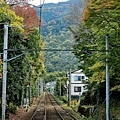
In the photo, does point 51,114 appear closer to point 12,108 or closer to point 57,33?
point 12,108

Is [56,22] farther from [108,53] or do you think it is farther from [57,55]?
[108,53]

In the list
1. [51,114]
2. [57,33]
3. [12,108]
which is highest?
[57,33]

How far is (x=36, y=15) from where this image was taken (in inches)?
1711

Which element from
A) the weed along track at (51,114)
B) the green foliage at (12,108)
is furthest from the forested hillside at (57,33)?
the green foliage at (12,108)

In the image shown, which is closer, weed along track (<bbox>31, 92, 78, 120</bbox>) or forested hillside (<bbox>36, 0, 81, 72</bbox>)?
weed along track (<bbox>31, 92, 78, 120</bbox>)

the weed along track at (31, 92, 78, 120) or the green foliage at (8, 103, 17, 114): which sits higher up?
the green foliage at (8, 103, 17, 114)

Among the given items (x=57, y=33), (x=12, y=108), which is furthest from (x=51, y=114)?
(x=57, y=33)

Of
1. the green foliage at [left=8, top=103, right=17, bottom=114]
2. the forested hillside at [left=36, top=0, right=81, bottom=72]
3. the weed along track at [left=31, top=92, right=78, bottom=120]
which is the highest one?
the forested hillside at [left=36, top=0, right=81, bottom=72]

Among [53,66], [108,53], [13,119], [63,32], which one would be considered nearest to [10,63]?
[13,119]

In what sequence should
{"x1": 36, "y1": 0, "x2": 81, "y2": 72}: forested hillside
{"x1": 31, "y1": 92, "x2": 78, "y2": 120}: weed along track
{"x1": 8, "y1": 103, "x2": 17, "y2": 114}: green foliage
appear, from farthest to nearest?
{"x1": 36, "y1": 0, "x2": 81, "y2": 72}: forested hillside
{"x1": 8, "y1": 103, "x2": 17, "y2": 114}: green foliage
{"x1": 31, "y1": 92, "x2": 78, "y2": 120}: weed along track

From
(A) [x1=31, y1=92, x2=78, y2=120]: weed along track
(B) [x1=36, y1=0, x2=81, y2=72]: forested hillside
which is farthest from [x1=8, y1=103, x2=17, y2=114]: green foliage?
(B) [x1=36, y1=0, x2=81, y2=72]: forested hillside

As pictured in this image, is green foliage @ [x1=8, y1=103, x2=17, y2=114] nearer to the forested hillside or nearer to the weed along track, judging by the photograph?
the weed along track

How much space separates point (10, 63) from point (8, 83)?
1.77 m

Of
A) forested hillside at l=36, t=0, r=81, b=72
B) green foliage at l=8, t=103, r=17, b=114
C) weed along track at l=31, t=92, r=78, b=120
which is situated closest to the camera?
weed along track at l=31, t=92, r=78, b=120
